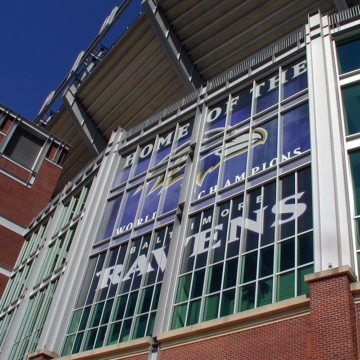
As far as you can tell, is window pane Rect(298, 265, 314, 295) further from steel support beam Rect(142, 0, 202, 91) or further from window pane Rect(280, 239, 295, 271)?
steel support beam Rect(142, 0, 202, 91)

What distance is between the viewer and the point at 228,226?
56.8 ft

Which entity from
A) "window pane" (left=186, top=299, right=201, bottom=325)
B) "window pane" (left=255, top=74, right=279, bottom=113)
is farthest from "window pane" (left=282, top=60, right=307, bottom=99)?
"window pane" (left=186, top=299, right=201, bottom=325)

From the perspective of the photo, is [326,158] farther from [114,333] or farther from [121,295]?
[114,333]

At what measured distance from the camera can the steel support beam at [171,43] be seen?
33156 millimetres

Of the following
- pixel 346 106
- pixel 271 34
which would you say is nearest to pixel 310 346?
pixel 346 106

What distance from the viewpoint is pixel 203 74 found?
34.5 metres

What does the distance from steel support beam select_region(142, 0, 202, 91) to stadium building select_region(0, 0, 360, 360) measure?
11.2 feet

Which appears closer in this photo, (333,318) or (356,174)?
(333,318)

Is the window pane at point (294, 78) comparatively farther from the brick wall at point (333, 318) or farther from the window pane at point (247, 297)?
the brick wall at point (333, 318)

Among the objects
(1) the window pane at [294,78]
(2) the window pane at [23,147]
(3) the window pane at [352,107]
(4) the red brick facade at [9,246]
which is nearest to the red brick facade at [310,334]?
(3) the window pane at [352,107]

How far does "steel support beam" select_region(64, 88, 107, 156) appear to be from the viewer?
3997cm

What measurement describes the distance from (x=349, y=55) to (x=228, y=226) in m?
7.46

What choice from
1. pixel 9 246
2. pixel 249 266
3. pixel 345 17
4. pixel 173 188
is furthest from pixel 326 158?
pixel 9 246

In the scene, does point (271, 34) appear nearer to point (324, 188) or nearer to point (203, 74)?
point (203, 74)
